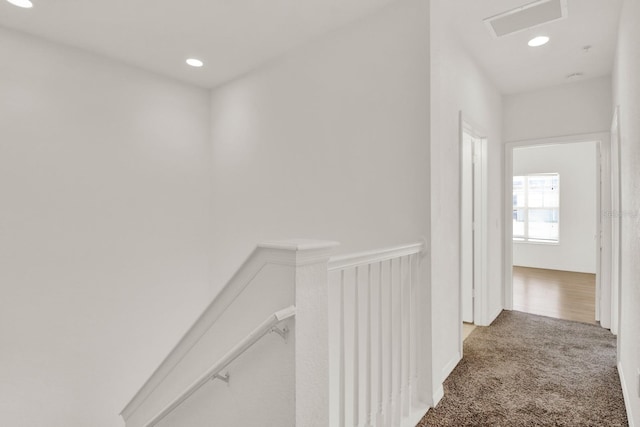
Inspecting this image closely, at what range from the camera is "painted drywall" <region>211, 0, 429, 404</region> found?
230 cm

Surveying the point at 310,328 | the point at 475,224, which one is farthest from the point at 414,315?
the point at 475,224

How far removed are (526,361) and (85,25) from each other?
15.0ft

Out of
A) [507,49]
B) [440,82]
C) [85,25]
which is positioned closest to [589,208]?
[507,49]

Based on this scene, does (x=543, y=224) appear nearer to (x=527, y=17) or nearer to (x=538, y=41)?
(x=538, y=41)

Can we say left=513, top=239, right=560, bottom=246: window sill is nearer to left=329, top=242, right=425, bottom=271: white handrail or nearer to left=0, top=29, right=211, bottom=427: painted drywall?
left=329, top=242, right=425, bottom=271: white handrail

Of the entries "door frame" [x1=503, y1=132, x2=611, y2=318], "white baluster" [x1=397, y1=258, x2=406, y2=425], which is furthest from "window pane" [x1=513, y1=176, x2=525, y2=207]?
"white baluster" [x1=397, y1=258, x2=406, y2=425]

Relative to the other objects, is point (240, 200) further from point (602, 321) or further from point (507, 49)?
point (602, 321)

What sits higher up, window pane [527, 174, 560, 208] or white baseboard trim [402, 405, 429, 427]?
window pane [527, 174, 560, 208]

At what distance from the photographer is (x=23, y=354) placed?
2.72 meters

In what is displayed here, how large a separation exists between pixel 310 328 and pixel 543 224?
25.0 ft

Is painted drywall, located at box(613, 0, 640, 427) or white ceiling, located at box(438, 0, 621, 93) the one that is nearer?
painted drywall, located at box(613, 0, 640, 427)

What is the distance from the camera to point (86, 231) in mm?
3096

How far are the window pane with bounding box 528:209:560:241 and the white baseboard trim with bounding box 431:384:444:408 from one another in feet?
20.1

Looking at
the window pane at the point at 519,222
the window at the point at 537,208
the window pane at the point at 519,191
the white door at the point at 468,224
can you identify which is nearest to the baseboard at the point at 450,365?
the white door at the point at 468,224
